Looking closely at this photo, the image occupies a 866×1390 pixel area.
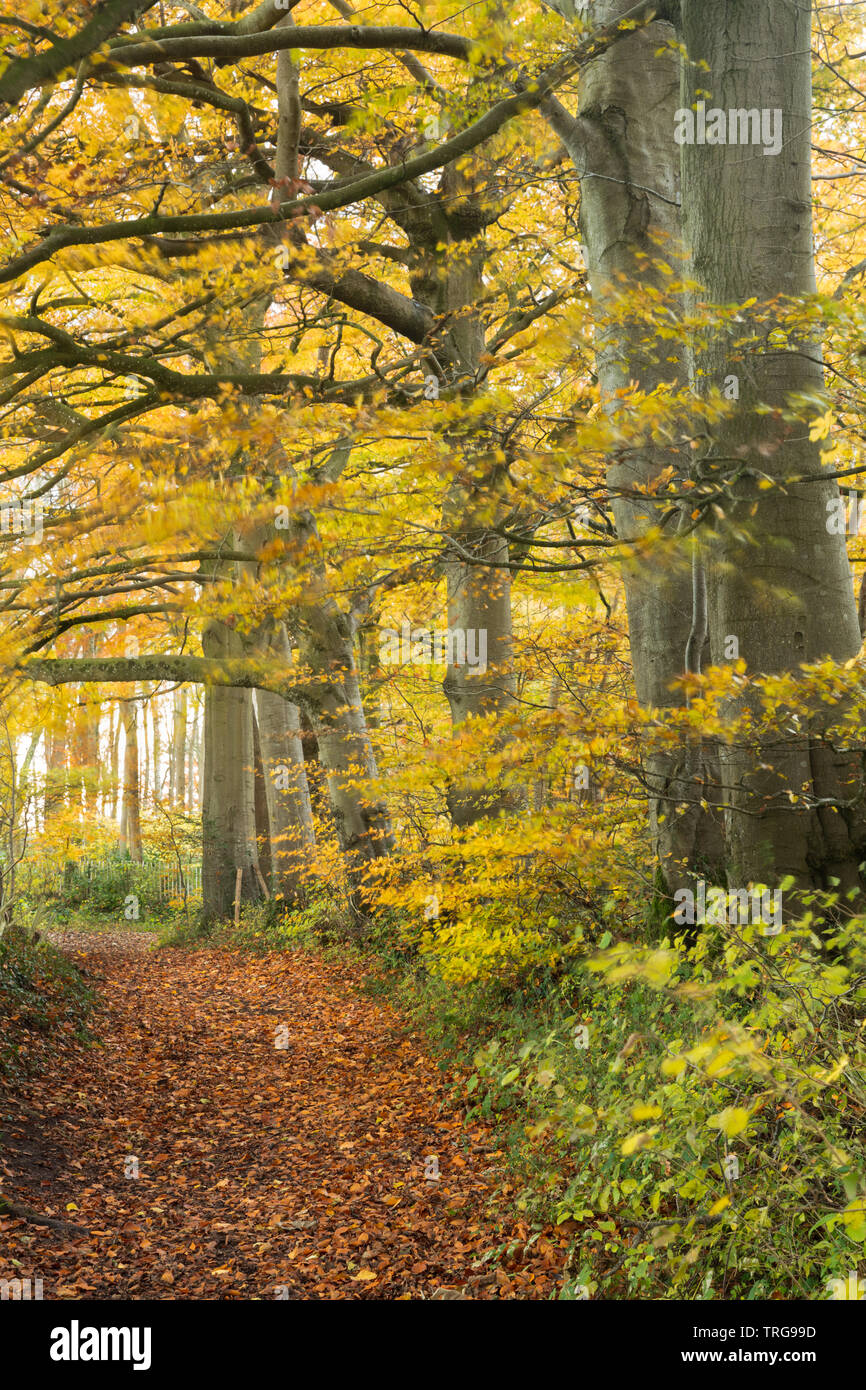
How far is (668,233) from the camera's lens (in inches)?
231

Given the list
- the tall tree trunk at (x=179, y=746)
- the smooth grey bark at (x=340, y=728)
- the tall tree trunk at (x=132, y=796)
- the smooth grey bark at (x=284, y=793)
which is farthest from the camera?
the tall tree trunk at (x=179, y=746)

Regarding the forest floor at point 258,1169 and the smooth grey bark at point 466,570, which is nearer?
the forest floor at point 258,1169

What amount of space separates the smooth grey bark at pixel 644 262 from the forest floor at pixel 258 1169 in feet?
7.52

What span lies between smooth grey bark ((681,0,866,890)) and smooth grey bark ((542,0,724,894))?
3.11 feet

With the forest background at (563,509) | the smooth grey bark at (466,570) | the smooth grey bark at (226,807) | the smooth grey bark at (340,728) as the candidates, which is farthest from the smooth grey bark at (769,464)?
the smooth grey bark at (226,807)

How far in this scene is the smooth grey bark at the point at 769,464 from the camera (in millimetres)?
4336

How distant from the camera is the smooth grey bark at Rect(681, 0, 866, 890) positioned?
434cm

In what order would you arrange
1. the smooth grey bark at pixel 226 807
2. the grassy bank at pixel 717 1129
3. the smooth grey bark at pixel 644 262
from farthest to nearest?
the smooth grey bark at pixel 226 807, the smooth grey bark at pixel 644 262, the grassy bank at pixel 717 1129

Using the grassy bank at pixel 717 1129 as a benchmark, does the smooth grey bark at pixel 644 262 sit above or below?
above

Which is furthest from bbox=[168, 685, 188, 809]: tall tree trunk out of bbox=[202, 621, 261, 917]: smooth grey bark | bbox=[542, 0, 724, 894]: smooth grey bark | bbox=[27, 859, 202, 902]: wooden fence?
bbox=[542, 0, 724, 894]: smooth grey bark

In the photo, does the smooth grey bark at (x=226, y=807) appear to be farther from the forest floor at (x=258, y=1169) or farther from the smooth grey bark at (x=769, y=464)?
the smooth grey bark at (x=769, y=464)

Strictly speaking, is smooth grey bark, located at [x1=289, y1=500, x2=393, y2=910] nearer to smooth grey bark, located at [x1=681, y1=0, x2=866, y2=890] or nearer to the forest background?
the forest background

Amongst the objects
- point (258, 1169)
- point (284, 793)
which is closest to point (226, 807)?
point (284, 793)
